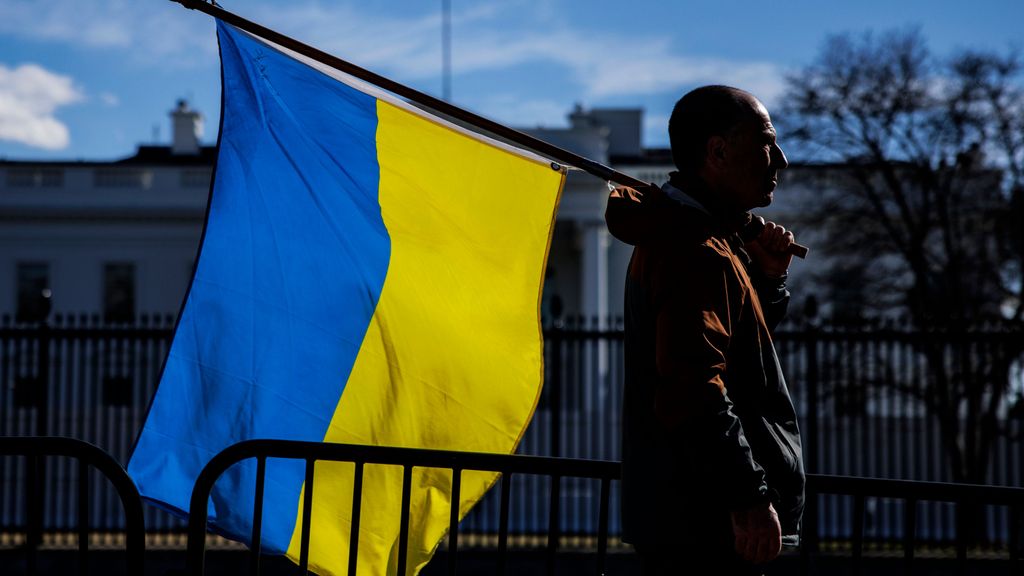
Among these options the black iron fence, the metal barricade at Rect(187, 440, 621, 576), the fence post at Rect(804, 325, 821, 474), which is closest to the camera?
the metal barricade at Rect(187, 440, 621, 576)

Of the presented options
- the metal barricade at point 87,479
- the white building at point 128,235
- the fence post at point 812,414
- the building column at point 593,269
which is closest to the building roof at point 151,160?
the white building at point 128,235

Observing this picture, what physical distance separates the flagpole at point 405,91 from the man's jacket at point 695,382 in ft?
3.03

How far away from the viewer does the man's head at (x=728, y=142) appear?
2.88 m

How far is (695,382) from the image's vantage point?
264 centimetres

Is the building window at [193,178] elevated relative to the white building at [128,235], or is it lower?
elevated

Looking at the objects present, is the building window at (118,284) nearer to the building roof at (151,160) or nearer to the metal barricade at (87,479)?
the building roof at (151,160)

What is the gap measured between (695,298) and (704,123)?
485 millimetres

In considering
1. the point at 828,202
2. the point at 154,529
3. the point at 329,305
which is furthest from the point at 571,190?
the point at 329,305

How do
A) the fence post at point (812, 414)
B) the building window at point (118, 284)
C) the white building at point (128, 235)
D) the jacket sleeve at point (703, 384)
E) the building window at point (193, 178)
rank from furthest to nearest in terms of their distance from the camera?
the building window at point (193, 178) → the building window at point (118, 284) → the white building at point (128, 235) → the fence post at point (812, 414) → the jacket sleeve at point (703, 384)

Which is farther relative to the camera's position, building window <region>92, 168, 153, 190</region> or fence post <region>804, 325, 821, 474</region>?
building window <region>92, 168, 153, 190</region>

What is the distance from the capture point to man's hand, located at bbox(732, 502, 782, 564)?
269 centimetres

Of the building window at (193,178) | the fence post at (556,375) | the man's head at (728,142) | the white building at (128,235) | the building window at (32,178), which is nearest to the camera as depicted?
the man's head at (728,142)

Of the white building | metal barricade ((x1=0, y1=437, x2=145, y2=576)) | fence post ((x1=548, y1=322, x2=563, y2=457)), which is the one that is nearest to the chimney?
the white building

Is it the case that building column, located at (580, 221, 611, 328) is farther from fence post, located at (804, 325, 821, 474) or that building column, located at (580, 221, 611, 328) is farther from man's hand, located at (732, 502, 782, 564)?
man's hand, located at (732, 502, 782, 564)
